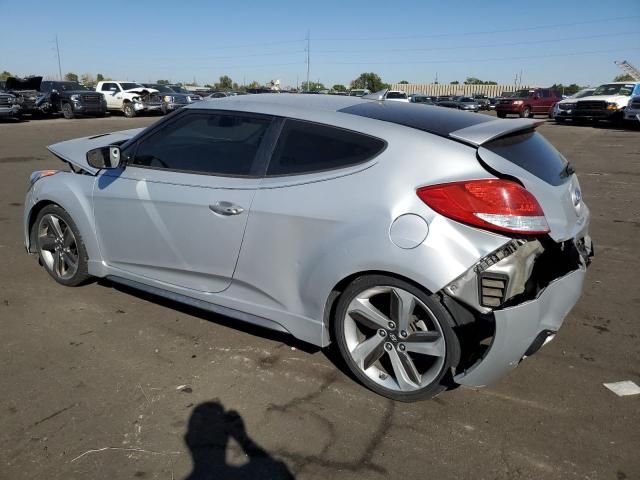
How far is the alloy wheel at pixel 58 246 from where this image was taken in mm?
4273

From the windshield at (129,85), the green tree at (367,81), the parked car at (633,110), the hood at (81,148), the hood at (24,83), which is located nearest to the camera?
the hood at (81,148)

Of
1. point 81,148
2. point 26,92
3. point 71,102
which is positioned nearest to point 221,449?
point 81,148

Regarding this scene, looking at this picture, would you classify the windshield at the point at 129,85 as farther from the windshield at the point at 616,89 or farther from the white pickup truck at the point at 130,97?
the windshield at the point at 616,89

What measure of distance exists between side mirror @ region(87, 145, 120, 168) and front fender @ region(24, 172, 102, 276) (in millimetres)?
239

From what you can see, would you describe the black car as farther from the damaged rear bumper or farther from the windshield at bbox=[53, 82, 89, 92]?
the damaged rear bumper

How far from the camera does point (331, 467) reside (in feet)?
8.00

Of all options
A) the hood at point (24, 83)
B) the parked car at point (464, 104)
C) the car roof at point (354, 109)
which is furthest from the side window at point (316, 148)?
the parked car at point (464, 104)

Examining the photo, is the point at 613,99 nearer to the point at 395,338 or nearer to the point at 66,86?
the point at 395,338

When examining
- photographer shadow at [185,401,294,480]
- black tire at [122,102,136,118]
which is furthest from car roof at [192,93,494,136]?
black tire at [122,102,136,118]

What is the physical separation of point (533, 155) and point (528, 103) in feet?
103

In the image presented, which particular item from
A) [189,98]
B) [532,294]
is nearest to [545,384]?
[532,294]

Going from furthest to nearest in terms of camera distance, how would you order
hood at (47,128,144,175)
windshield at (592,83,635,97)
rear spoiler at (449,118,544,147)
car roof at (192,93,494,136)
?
windshield at (592,83,635,97) < hood at (47,128,144,175) < car roof at (192,93,494,136) < rear spoiler at (449,118,544,147)

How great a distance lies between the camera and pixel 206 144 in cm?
356

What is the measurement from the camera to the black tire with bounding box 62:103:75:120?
2506 centimetres
